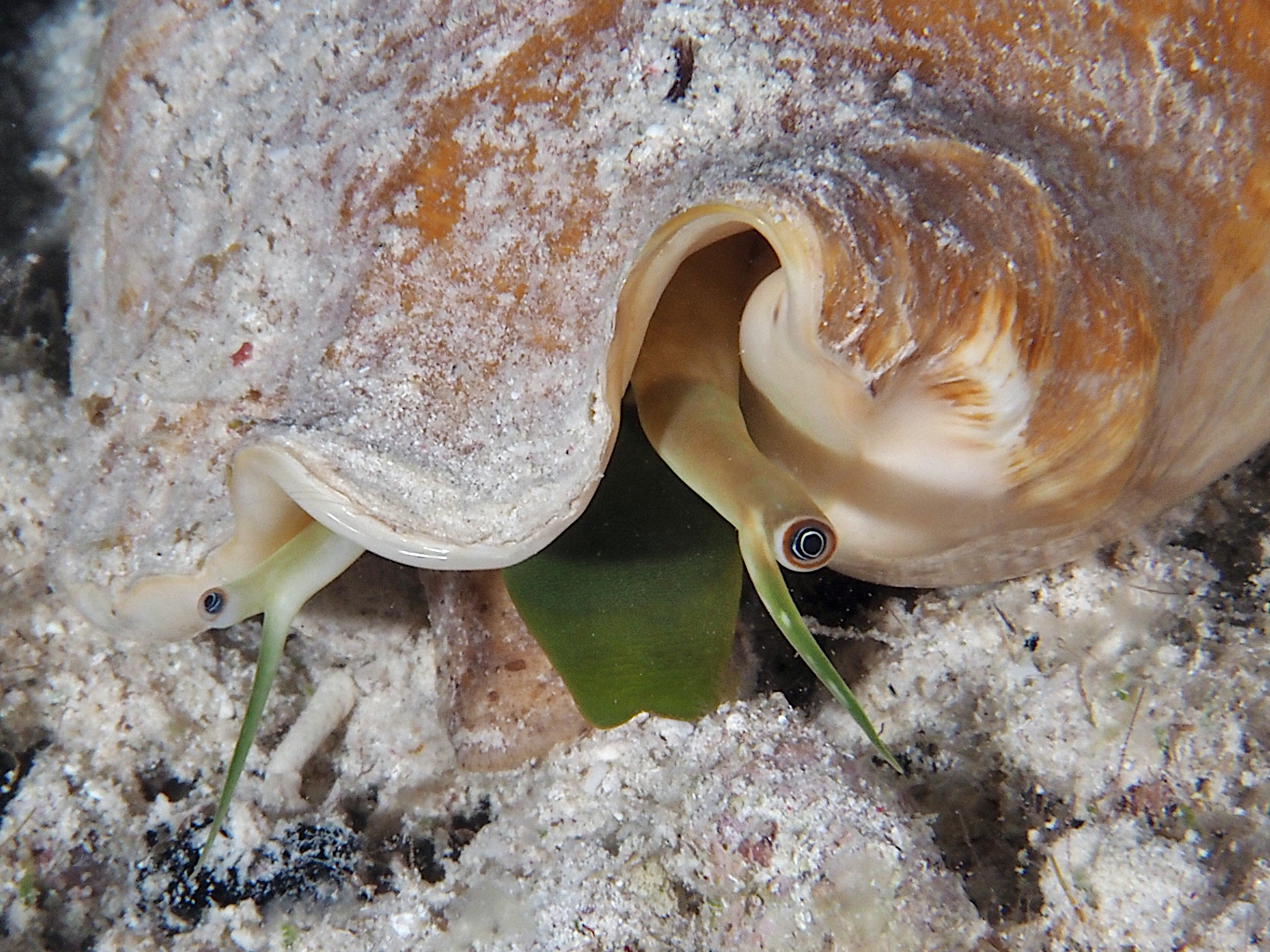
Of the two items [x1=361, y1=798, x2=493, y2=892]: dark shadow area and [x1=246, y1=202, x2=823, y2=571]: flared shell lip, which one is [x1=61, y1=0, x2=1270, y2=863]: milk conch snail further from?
[x1=361, y1=798, x2=493, y2=892]: dark shadow area

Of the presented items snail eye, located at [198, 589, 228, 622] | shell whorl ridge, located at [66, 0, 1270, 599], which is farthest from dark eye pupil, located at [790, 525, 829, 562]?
snail eye, located at [198, 589, 228, 622]

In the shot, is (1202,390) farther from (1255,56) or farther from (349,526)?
(349,526)

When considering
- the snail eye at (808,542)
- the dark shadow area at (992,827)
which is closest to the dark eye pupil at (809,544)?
the snail eye at (808,542)

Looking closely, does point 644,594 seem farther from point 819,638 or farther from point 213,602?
point 213,602

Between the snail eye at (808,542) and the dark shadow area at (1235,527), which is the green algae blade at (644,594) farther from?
the dark shadow area at (1235,527)

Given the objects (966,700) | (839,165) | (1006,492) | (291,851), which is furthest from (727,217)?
(291,851)

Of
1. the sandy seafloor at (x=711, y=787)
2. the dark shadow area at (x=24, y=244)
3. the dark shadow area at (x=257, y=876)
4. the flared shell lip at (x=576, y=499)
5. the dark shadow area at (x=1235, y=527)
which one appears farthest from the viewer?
the dark shadow area at (x=24, y=244)

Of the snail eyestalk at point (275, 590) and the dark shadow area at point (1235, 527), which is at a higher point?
the snail eyestalk at point (275, 590)

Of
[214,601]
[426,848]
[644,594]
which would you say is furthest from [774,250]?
[426,848]
